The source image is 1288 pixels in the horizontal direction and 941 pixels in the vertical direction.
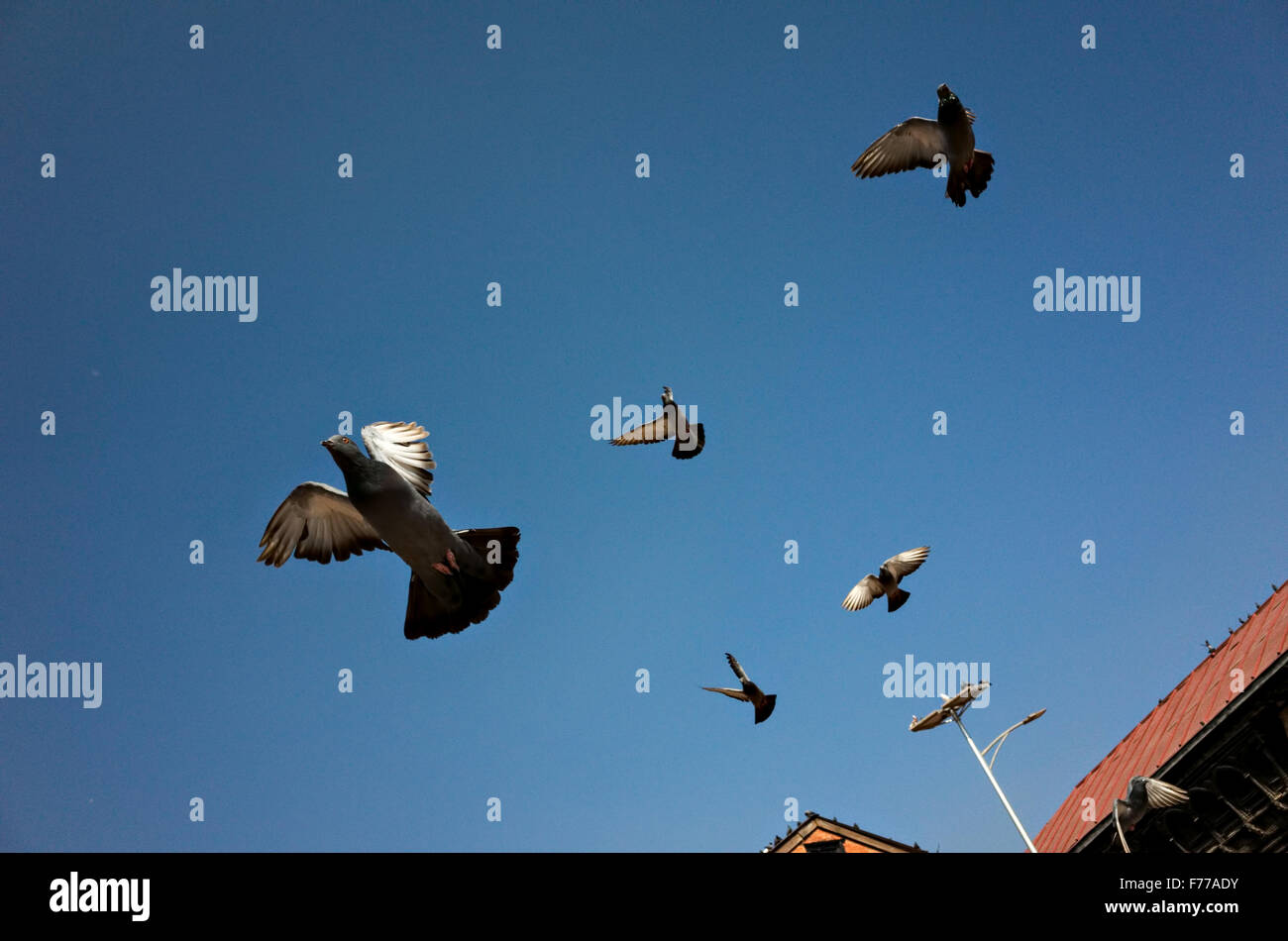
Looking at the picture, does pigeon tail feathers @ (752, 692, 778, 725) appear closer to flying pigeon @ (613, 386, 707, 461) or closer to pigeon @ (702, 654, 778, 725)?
pigeon @ (702, 654, 778, 725)

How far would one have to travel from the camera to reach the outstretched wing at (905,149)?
491 inches

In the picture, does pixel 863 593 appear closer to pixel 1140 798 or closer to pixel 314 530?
pixel 1140 798

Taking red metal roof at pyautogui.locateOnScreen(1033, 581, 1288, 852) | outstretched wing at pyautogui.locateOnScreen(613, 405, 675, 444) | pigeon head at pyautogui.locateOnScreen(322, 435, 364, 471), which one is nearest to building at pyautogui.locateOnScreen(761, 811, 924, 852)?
red metal roof at pyautogui.locateOnScreen(1033, 581, 1288, 852)

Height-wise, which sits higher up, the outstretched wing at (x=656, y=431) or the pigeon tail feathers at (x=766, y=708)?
the outstretched wing at (x=656, y=431)

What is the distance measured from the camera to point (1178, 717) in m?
20.9

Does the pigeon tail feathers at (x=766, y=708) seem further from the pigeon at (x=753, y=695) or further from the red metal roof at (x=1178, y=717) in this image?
the red metal roof at (x=1178, y=717)

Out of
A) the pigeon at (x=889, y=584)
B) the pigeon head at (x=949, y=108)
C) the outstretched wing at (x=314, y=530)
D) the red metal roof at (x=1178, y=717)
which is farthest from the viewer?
the red metal roof at (x=1178, y=717)

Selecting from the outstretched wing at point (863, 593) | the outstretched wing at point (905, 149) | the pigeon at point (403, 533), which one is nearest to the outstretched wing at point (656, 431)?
the pigeon at point (403, 533)

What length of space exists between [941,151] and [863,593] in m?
7.22

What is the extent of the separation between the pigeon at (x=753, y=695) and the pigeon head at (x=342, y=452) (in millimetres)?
6272
